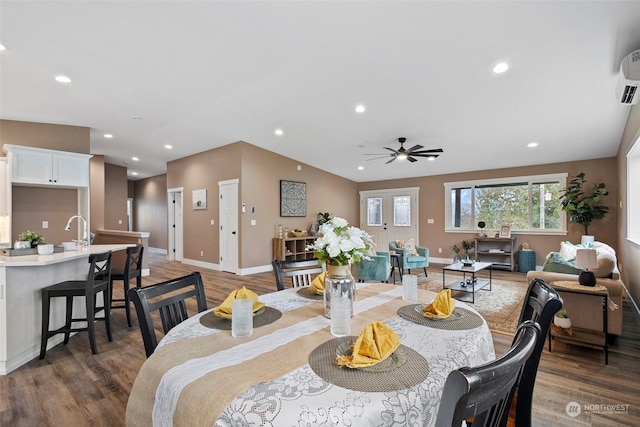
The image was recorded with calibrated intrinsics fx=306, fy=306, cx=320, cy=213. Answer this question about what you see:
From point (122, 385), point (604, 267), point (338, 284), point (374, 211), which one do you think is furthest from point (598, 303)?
point (374, 211)

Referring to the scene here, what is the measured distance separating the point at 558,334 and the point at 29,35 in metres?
5.80

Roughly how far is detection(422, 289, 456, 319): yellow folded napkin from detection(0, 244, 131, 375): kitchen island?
10.2 ft

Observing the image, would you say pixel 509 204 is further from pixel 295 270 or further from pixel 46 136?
pixel 46 136

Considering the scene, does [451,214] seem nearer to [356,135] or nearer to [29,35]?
[356,135]

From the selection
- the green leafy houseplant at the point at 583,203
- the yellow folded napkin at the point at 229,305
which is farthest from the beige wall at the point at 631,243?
the yellow folded napkin at the point at 229,305

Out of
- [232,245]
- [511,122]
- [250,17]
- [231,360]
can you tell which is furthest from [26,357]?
[511,122]

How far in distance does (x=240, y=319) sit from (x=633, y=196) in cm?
587

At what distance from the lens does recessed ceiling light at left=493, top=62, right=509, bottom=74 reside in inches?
130

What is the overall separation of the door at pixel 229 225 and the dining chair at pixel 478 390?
627 centimetres

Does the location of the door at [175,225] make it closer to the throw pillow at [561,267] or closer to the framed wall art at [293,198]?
the framed wall art at [293,198]

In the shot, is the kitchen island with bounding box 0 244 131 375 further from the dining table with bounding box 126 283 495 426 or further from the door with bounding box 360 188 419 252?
the door with bounding box 360 188 419 252

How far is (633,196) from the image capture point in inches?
174

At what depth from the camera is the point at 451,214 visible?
26.4ft

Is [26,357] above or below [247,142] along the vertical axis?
below
